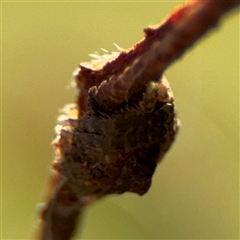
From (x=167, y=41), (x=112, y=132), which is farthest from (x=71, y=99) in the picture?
(x=167, y=41)

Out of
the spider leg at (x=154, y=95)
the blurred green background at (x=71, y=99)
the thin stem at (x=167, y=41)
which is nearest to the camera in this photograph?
the thin stem at (x=167, y=41)

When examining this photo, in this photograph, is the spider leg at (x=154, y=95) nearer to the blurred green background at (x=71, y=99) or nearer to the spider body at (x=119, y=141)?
the spider body at (x=119, y=141)

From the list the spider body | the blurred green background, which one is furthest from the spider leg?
the blurred green background

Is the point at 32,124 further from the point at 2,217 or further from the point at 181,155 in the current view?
the point at 181,155

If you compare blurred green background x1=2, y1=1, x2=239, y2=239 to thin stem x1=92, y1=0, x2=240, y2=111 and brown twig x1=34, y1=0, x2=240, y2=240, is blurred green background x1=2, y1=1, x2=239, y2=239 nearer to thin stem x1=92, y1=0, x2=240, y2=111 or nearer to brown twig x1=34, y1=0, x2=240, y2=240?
brown twig x1=34, y1=0, x2=240, y2=240

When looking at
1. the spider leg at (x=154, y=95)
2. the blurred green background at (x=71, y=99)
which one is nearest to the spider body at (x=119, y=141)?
the spider leg at (x=154, y=95)

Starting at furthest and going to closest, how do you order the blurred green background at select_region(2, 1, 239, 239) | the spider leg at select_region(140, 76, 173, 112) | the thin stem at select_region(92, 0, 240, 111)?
the blurred green background at select_region(2, 1, 239, 239) → the spider leg at select_region(140, 76, 173, 112) → the thin stem at select_region(92, 0, 240, 111)
